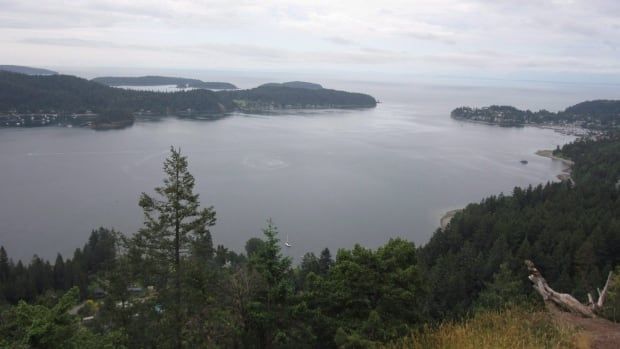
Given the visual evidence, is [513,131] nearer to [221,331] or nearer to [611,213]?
[611,213]

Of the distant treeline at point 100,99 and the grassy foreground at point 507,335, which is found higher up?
the distant treeline at point 100,99

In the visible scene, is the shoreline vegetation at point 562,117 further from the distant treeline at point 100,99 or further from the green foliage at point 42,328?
the green foliage at point 42,328

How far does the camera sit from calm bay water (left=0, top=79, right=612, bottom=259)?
24391 mm

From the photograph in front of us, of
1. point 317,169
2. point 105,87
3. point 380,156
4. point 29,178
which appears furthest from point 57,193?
point 105,87

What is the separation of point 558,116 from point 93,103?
80.0m

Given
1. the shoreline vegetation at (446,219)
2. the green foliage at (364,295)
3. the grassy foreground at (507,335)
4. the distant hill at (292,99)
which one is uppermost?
the distant hill at (292,99)

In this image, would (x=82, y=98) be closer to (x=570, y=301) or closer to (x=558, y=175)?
(x=558, y=175)

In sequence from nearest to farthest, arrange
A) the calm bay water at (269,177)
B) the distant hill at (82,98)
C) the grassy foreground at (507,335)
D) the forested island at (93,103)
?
the grassy foreground at (507,335), the calm bay water at (269,177), the forested island at (93,103), the distant hill at (82,98)

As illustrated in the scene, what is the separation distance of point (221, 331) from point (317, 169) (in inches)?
1309

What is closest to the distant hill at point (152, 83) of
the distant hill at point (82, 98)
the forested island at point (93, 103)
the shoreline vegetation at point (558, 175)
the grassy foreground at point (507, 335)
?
the forested island at point (93, 103)

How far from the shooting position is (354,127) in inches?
2751

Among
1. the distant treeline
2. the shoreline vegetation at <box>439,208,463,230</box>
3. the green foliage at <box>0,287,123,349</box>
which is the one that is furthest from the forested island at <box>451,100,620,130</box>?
the green foliage at <box>0,287,123,349</box>

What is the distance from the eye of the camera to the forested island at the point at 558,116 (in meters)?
82.0

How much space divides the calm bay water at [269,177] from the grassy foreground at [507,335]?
1778 centimetres
